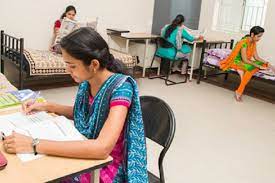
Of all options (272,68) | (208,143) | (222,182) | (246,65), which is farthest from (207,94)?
(222,182)

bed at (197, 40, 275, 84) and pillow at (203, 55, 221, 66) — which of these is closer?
bed at (197, 40, 275, 84)

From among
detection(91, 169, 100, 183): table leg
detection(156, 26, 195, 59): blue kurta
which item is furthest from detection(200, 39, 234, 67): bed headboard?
detection(91, 169, 100, 183): table leg

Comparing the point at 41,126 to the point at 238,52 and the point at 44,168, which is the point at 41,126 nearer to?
the point at 44,168

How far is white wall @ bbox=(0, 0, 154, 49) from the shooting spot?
13.1 feet

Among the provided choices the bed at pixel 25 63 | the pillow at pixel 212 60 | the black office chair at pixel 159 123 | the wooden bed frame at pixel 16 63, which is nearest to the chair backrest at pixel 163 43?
the pillow at pixel 212 60

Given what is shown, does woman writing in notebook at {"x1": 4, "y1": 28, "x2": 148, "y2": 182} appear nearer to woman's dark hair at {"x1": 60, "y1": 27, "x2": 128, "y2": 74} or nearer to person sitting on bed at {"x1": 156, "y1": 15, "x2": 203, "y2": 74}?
woman's dark hair at {"x1": 60, "y1": 27, "x2": 128, "y2": 74}

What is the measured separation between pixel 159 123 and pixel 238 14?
4.46m

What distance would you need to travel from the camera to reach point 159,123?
149 cm

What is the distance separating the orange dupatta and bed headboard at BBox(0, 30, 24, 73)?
274cm

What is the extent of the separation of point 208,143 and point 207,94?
1.65 meters

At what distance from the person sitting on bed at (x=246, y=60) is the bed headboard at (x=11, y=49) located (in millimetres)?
2757

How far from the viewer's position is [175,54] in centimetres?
478

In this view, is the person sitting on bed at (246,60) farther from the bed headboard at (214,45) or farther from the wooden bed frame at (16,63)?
the wooden bed frame at (16,63)

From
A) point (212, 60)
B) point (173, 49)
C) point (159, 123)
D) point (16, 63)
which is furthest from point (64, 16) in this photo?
point (159, 123)
